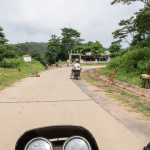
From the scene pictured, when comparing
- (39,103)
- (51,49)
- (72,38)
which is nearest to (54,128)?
(39,103)

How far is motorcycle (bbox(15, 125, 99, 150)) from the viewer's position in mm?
1137

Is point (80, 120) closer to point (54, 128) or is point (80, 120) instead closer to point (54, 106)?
point (54, 106)

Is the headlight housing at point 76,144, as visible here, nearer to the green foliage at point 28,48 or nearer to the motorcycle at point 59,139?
the motorcycle at point 59,139

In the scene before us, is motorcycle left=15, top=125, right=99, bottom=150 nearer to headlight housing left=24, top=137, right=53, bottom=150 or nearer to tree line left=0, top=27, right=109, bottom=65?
headlight housing left=24, top=137, right=53, bottom=150

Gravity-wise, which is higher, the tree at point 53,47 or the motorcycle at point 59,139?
the tree at point 53,47

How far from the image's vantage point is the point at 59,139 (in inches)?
61.3

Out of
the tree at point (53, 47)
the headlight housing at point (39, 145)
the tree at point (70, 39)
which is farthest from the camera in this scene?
the tree at point (70, 39)

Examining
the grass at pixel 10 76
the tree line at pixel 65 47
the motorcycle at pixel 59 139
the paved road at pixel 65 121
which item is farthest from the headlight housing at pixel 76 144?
the tree line at pixel 65 47

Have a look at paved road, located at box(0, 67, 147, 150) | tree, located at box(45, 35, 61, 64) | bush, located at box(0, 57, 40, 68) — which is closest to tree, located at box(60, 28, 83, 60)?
tree, located at box(45, 35, 61, 64)

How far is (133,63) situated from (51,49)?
3350 centimetres

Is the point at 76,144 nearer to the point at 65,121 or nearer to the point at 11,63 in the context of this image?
the point at 65,121

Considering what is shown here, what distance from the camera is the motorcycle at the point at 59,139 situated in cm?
114

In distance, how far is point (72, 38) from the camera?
53.3 meters

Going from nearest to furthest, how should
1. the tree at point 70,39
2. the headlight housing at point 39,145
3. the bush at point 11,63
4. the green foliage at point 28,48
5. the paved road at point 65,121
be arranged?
the headlight housing at point 39,145 → the paved road at point 65,121 → the bush at point 11,63 → the tree at point 70,39 → the green foliage at point 28,48
